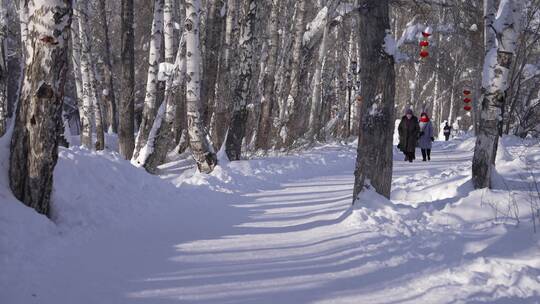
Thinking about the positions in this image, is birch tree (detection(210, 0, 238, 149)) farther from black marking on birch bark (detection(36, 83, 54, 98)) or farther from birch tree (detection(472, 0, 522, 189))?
black marking on birch bark (detection(36, 83, 54, 98))

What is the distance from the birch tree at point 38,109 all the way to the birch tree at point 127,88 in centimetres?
766

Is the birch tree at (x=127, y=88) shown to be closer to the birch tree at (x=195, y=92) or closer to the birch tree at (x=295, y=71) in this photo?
the birch tree at (x=195, y=92)

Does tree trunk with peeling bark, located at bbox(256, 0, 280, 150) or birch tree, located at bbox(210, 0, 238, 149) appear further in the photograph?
tree trunk with peeling bark, located at bbox(256, 0, 280, 150)

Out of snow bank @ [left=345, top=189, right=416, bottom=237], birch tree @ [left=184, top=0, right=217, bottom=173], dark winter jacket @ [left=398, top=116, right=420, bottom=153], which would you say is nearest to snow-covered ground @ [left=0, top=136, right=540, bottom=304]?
snow bank @ [left=345, top=189, right=416, bottom=237]

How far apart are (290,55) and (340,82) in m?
11.6

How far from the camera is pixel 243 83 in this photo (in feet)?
38.1

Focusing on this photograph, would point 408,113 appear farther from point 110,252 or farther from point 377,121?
point 110,252

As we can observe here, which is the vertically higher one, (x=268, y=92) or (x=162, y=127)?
(x=268, y=92)

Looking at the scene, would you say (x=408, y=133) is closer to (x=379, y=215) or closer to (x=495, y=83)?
(x=495, y=83)

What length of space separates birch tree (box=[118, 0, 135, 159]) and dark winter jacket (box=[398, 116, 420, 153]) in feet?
27.9

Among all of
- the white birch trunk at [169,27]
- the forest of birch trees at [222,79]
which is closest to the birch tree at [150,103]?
the forest of birch trees at [222,79]

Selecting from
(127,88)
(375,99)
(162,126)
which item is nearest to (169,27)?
(127,88)

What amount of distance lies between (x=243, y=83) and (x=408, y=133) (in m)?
6.13

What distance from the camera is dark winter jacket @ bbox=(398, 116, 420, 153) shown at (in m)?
14.5
